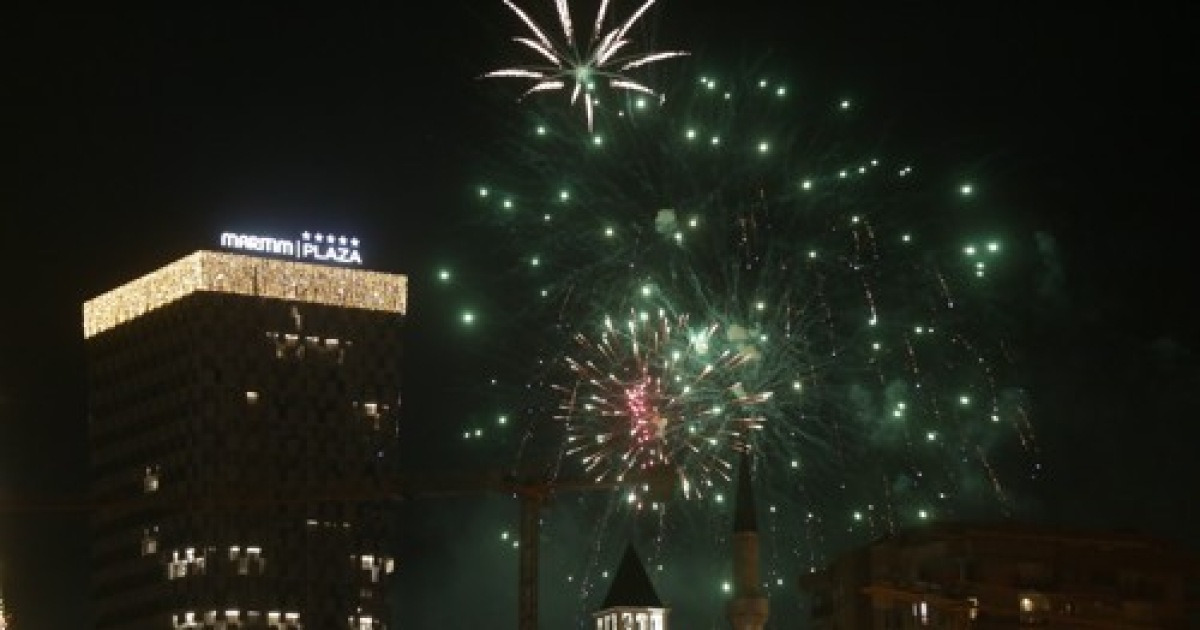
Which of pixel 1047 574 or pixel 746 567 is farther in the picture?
pixel 1047 574

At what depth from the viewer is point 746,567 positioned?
152500 millimetres

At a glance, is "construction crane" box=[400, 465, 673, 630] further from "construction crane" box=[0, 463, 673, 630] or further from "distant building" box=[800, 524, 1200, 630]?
"distant building" box=[800, 524, 1200, 630]

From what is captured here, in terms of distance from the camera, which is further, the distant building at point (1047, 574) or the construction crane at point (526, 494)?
the distant building at point (1047, 574)

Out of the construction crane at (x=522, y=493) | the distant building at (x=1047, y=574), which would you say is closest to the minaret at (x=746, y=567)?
the construction crane at (x=522, y=493)

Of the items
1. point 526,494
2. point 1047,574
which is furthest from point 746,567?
point 1047,574

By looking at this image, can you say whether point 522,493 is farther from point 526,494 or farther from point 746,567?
point 746,567

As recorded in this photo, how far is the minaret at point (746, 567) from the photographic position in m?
151

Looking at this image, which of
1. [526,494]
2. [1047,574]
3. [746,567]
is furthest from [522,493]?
[1047,574]

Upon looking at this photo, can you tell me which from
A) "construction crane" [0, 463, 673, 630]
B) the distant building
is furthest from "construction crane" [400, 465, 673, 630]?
the distant building

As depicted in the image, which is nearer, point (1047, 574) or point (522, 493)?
point (522, 493)

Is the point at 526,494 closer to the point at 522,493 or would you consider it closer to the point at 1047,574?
the point at 522,493

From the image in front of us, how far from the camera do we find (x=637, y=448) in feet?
389

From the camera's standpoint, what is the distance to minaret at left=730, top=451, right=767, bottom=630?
15112 cm

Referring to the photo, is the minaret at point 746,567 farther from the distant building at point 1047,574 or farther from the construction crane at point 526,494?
the distant building at point 1047,574
